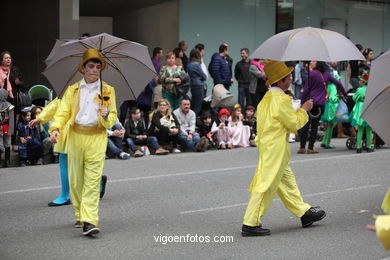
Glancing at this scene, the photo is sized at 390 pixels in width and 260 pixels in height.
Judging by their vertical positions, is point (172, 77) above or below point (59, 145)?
above

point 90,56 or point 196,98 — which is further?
point 196,98

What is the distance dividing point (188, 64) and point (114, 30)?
8.45 metres

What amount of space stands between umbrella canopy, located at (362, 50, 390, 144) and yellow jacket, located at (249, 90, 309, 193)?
5.93 ft

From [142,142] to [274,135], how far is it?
7.39m

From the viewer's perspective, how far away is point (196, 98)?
57.8 ft

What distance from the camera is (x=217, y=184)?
11.8 meters

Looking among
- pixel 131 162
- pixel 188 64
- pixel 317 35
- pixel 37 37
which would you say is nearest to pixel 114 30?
pixel 37 37

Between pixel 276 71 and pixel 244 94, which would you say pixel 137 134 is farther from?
pixel 276 71

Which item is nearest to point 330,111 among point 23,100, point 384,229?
point 23,100

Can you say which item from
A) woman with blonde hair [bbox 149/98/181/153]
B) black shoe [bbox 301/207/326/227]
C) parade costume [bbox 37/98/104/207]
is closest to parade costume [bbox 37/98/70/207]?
parade costume [bbox 37/98/104/207]

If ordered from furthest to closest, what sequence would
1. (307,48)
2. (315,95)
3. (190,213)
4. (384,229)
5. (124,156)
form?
(315,95) < (124,156) < (190,213) < (307,48) < (384,229)

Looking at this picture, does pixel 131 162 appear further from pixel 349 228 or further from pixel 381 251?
pixel 381 251

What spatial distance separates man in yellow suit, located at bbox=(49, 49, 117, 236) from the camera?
27.4 feet

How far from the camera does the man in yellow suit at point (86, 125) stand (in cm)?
836
